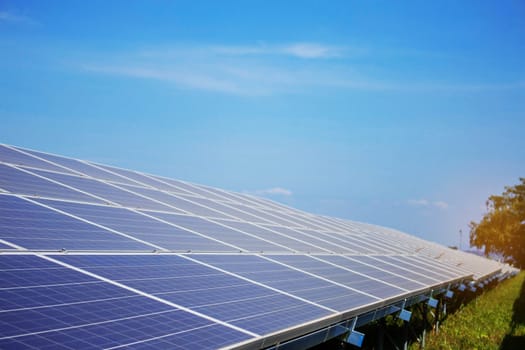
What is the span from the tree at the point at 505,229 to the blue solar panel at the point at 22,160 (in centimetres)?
9738

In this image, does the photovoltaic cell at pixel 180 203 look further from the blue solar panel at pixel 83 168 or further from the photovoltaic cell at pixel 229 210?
the blue solar panel at pixel 83 168

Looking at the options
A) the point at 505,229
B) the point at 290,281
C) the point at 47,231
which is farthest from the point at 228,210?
the point at 505,229

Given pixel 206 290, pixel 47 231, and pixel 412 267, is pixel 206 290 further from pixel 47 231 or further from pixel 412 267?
pixel 412 267

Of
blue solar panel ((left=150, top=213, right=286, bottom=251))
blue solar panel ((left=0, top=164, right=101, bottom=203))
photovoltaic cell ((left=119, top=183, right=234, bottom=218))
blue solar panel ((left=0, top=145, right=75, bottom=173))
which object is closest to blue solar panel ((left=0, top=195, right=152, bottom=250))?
blue solar panel ((left=0, top=164, right=101, bottom=203))

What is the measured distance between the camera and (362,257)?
20.4 metres

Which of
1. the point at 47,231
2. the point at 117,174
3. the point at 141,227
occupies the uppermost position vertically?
the point at 117,174

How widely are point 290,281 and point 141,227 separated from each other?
3.67 meters

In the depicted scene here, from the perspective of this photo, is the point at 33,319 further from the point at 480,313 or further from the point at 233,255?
the point at 480,313

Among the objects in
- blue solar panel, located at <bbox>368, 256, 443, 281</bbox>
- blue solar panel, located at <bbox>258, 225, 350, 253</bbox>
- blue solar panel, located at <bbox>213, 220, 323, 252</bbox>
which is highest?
blue solar panel, located at <bbox>213, 220, 323, 252</bbox>

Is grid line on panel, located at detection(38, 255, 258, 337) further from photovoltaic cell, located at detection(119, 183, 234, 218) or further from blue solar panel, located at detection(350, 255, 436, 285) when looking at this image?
blue solar panel, located at detection(350, 255, 436, 285)

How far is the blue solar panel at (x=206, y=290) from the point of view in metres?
8.36

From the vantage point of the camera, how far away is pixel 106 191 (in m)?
16.2

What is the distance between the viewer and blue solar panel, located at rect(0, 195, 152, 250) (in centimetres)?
905

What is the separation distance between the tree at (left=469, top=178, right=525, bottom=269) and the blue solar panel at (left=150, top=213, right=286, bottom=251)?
95402 millimetres
